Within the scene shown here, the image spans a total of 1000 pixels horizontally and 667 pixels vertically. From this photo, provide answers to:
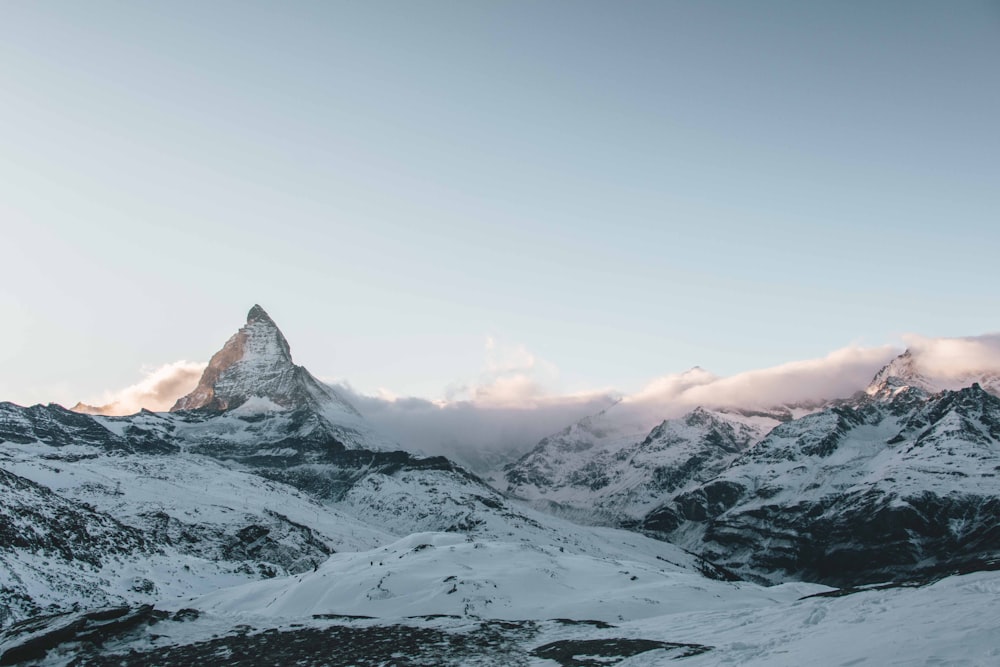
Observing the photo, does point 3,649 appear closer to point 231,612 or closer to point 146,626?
point 146,626

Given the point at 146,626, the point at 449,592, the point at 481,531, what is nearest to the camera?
the point at 146,626

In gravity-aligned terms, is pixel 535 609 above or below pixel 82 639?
below

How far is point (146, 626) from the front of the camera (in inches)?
1198

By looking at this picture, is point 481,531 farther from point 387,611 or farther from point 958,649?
point 958,649

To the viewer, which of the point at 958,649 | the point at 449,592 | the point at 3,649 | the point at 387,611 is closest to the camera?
the point at 958,649

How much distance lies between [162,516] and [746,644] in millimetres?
125891

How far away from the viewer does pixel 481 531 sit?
199250mm

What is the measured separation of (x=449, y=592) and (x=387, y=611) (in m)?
3.85

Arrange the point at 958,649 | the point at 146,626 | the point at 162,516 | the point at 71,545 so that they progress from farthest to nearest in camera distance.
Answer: the point at 162,516
the point at 71,545
the point at 146,626
the point at 958,649

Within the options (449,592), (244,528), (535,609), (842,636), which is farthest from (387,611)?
(244,528)

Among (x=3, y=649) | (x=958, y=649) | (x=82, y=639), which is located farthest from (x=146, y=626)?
(x=958, y=649)

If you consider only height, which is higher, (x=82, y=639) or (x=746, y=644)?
(x=82, y=639)

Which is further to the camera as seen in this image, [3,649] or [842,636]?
[3,649]

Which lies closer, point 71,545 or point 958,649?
point 958,649
